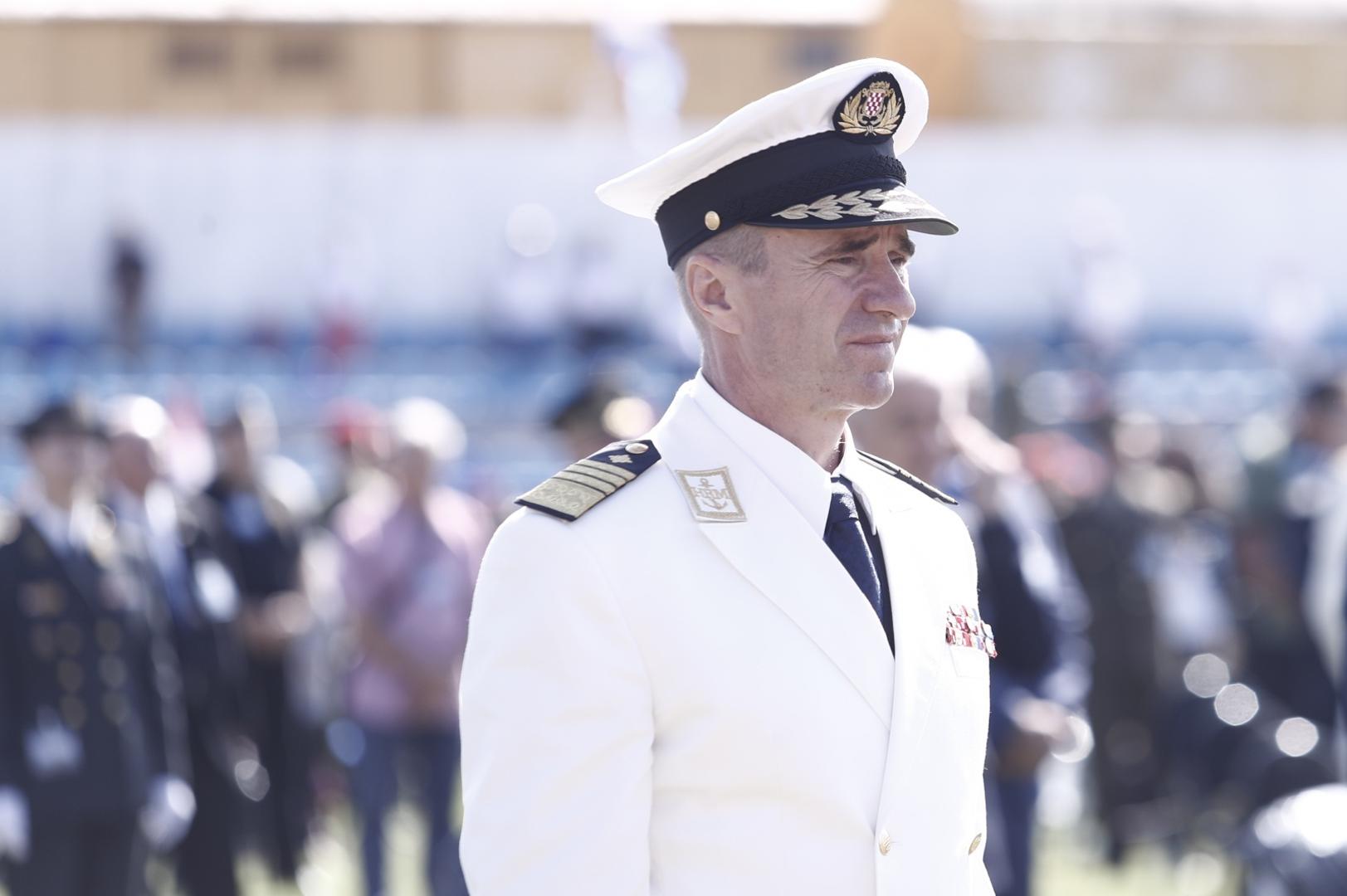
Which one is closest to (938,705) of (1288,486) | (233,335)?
(1288,486)

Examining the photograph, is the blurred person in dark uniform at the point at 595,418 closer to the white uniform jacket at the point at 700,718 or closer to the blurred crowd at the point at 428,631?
the blurred crowd at the point at 428,631

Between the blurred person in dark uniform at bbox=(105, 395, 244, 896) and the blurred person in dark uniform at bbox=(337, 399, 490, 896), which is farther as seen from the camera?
the blurred person in dark uniform at bbox=(337, 399, 490, 896)

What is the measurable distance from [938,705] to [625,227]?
21.8m

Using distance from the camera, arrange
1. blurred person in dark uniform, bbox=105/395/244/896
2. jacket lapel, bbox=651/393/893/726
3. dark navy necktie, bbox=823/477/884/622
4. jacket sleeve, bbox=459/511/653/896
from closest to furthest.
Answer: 1. jacket sleeve, bbox=459/511/653/896
2. jacket lapel, bbox=651/393/893/726
3. dark navy necktie, bbox=823/477/884/622
4. blurred person in dark uniform, bbox=105/395/244/896

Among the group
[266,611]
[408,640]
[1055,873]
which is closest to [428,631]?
[408,640]

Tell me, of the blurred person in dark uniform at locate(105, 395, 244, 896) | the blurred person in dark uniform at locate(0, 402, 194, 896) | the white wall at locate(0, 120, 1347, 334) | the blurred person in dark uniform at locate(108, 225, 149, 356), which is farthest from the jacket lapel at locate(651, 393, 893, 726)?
the white wall at locate(0, 120, 1347, 334)

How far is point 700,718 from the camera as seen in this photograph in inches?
82.3

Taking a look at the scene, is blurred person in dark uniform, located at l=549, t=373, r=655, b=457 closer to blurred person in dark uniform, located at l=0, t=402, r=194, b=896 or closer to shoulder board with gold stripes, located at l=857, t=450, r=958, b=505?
blurred person in dark uniform, located at l=0, t=402, r=194, b=896

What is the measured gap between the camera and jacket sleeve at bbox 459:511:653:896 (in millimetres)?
2012

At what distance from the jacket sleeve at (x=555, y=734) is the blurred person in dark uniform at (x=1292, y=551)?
6203 millimetres

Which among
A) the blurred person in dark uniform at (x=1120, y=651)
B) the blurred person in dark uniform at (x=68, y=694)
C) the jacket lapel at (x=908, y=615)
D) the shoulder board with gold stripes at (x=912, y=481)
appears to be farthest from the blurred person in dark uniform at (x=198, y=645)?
the jacket lapel at (x=908, y=615)

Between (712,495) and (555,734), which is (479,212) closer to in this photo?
(712,495)

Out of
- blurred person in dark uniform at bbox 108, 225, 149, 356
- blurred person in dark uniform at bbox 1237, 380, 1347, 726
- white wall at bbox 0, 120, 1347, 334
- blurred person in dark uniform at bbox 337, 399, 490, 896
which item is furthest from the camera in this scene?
white wall at bbox 0, 120, 1347, 334

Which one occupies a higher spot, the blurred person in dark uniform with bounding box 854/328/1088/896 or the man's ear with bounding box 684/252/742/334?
the man's ear with bounding box 684/252/742/334
